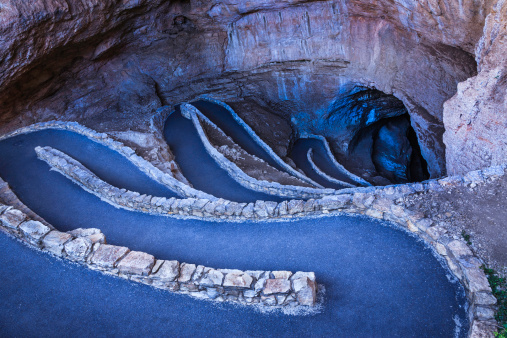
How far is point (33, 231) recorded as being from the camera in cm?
688

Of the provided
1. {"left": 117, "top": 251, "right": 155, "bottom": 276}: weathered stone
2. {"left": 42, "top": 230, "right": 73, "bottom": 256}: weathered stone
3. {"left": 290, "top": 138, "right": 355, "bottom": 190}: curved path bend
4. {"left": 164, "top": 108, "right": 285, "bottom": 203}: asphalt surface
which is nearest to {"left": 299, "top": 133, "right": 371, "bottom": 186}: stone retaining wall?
{"left": 290, "top": 138, "right": 355, "bottom": 190}: curved path bend

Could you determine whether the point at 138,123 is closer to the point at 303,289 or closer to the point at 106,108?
the point at 106,108

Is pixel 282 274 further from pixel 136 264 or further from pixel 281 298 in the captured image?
pixel 136 264

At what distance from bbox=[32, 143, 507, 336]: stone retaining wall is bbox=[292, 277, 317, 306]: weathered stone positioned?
2093 millimetres

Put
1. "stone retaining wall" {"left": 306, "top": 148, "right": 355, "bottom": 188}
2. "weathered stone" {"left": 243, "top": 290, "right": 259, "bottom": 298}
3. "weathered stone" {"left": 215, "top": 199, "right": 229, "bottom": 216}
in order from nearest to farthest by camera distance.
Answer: "weathered stone" {"left": 243, "top": 290, "right": 259, "bottom": 298}, "weathered stone" {"left": 215, "top": 199, "right": 229, "bottom": 216}, "stone retaining wall" {"left": 306, "top": 148, "right": 355, "bottom": 188}

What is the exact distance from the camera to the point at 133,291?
6152mm

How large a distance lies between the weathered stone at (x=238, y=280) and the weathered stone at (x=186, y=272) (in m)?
0.70

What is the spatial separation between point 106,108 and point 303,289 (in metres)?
15.1

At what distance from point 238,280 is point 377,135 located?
1807cm

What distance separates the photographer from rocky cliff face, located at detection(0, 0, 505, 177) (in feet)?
36.0

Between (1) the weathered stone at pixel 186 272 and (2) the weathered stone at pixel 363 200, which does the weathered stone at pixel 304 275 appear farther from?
(2) the weathered stone at pixel 363 200

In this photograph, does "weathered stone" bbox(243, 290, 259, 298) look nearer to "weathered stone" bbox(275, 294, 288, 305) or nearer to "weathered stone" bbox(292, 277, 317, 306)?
"weathered stone" bbox(275, 294, 288, 305)

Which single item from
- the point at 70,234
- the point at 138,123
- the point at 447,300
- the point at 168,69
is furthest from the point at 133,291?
the point at 168,69

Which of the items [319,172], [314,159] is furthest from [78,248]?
[314,159]
